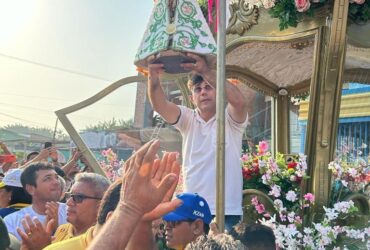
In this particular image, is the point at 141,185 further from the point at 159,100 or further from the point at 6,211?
the point at 6,211

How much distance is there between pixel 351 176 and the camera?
370cm

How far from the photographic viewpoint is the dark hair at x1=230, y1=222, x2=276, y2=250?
7.77 ft

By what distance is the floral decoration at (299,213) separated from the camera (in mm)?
3117

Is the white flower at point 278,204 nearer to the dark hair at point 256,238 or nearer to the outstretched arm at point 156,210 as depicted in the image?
the dark hair at point 256,238

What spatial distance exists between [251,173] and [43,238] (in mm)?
1841

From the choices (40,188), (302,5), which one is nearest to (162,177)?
(302,5)

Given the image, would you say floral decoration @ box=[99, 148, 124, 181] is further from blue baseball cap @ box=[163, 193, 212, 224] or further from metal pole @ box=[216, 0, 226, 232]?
metal pole @ box=[216, 0, 226, 232]

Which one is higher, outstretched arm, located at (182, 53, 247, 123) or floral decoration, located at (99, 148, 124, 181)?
outstretched arm, located at (182, 53, 247, 123)

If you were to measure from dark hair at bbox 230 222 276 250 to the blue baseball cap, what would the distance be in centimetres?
28

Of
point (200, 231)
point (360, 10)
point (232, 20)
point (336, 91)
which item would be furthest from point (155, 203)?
point (232, 20)

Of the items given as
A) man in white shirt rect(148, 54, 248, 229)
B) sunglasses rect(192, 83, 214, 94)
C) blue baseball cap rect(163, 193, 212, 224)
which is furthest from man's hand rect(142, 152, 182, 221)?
sunglasses rect(192, 83, 214, 94)

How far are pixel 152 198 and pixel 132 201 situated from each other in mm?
65

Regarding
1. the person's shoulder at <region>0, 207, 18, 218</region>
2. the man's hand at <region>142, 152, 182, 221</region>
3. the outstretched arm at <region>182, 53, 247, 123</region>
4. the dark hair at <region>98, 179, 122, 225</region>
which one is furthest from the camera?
the person's shoulder at <region>0, 207, 18, 218</region>

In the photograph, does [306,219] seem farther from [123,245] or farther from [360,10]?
[123,245]
